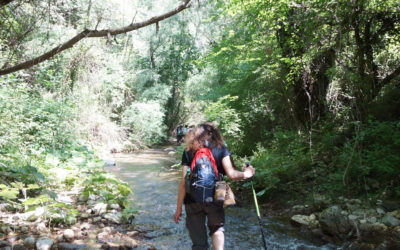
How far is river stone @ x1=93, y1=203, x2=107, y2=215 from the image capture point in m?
5.77

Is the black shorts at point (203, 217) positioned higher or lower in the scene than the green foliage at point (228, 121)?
lower

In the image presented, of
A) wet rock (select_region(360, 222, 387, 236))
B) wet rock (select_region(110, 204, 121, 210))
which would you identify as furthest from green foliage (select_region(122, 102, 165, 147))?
wet rock (select_region(360, 222, 387, 236))

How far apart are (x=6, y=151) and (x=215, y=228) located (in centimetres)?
634

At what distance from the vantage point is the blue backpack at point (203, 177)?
3.01m

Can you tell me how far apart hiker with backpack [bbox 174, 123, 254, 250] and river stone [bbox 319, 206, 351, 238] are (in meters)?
2.69

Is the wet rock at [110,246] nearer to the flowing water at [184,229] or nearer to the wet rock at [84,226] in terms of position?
the flowing water at [184,229]

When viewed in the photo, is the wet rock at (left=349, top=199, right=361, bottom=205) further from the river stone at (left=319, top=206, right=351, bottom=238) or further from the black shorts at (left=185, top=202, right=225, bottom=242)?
the black shorts at (left=185, top=202, right=225, bottom=242)

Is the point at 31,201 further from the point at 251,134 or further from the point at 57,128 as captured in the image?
the point at 251,134

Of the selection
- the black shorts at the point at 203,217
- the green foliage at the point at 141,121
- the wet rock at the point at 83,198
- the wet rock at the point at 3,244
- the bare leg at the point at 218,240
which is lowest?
the wet rock at the point at 3,244

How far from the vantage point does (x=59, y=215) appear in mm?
4855

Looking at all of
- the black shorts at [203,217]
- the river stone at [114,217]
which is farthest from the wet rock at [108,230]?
the black shorts at [203,217]

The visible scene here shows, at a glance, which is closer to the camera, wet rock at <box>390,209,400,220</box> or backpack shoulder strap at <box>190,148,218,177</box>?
backpack shoulder strap at <box>190,148,218,177</box>

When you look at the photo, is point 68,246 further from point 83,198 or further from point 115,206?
point 83,198

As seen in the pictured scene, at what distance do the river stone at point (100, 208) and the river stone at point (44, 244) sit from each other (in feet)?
5.52
